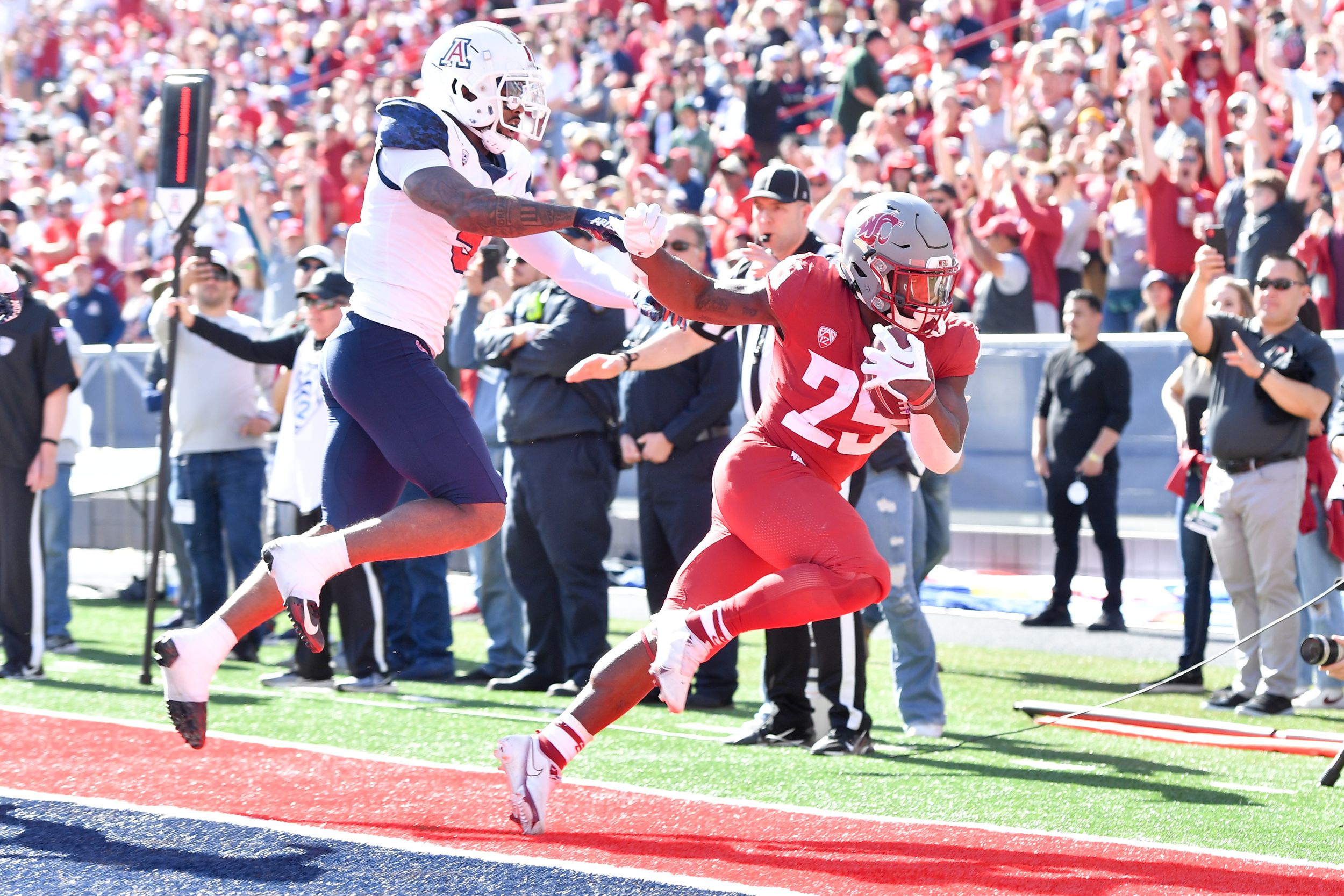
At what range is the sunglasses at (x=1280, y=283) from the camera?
24.0 feet

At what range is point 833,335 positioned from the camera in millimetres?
4516

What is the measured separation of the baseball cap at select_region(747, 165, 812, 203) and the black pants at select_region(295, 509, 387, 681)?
9.35 feet

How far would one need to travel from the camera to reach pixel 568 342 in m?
7.52

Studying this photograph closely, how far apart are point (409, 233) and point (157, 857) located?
1839 millimetres

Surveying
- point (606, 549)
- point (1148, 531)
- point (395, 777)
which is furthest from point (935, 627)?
point (395, 777)

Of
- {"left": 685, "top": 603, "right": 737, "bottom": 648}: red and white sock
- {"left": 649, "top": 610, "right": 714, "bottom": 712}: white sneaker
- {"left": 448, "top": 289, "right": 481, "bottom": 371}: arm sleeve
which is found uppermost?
{"left": 448, "top": 289, "right": 481, "bottom": 371}: arm sleeve

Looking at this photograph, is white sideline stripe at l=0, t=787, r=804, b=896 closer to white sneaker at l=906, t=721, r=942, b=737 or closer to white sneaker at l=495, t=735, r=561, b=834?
white sneaker at l=495, t=735, r=561, b=834

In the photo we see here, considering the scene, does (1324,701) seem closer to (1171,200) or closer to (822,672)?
(822,672)

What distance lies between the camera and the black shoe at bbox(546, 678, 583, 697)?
748cm

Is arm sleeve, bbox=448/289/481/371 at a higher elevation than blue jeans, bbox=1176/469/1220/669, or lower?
higher

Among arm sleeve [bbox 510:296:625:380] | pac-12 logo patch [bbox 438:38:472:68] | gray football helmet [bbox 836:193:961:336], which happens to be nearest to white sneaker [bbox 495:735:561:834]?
gray football helmet [bbox 836:193:961:336]

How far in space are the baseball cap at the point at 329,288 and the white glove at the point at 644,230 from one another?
397cm

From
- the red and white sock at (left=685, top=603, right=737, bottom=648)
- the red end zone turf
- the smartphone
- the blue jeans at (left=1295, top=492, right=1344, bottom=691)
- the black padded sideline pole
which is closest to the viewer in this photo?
the red end zone turf

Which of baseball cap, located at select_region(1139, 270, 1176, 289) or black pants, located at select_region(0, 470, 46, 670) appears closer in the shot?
black pants, located at select_region(0, 470, 46, 670)
